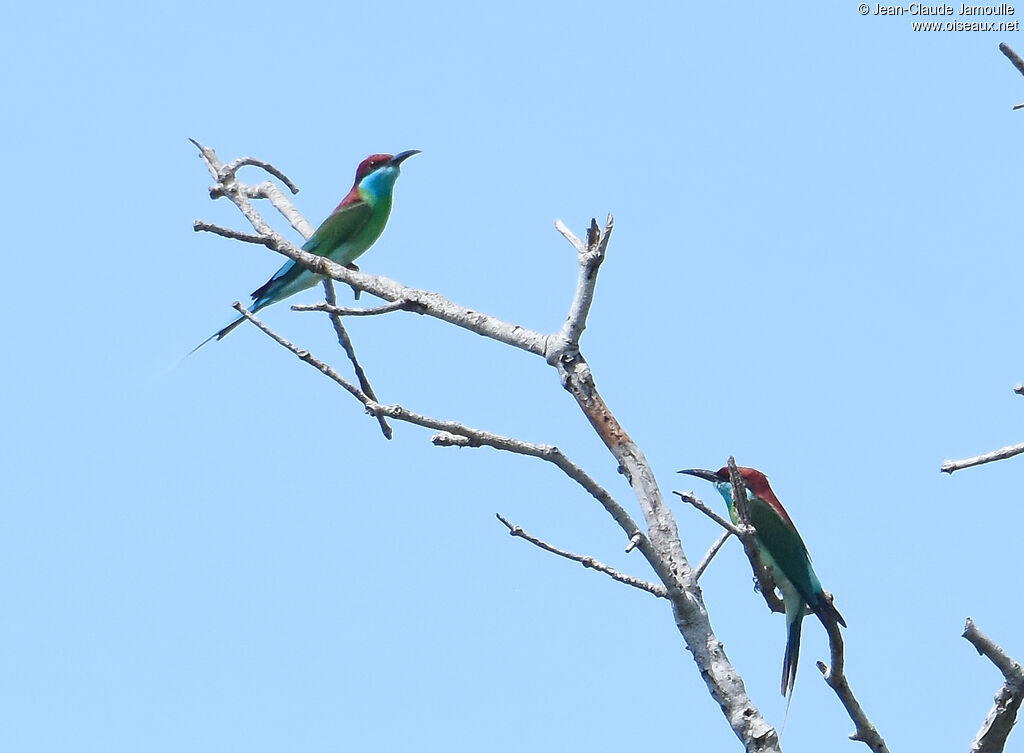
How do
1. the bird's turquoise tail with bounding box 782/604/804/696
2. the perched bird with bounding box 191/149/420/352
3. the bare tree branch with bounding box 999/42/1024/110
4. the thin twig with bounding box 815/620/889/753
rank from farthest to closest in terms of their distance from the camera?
the perched bird with bounding box 191/149/420/352 < the bird's turquoise tail with bounding box 782/604/804/696 < the thin twig with bounding box 815/620/889/753 < the bare tree branch with bounding box 999/42/1024/110

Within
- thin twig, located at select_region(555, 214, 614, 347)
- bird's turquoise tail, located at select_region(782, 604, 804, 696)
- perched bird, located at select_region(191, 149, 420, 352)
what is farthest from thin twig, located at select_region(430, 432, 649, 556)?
perched bird, located at select_region(191, 149, 420, 352)

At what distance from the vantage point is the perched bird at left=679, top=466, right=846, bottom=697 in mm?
5059

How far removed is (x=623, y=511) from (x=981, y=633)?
832mm

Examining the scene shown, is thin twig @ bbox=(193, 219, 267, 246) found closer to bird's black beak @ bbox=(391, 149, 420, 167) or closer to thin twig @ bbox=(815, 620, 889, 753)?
thin twig @ bbox=(815, 620, 889, 753)

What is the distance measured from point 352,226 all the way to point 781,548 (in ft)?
9.16

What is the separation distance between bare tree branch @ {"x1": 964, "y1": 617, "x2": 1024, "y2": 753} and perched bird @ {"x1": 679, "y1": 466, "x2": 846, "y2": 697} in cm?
195

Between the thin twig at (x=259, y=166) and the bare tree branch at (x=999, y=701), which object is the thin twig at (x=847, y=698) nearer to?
the bare tree branch at (x=999, y=701)

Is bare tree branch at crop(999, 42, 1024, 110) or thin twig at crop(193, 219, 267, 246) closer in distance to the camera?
bare tree branch at crop(999, 42, 1024, 110)

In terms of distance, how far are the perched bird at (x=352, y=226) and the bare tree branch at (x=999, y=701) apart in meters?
4.02

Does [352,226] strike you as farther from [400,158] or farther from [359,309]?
[359,309]

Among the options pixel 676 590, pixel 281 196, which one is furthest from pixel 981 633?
pixel 281 196

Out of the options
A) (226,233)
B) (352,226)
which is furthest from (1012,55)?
(352,226)

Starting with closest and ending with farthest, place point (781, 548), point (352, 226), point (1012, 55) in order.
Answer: point (1012, 55) < point (781, 548) < point (352, 226)

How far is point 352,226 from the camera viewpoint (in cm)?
641
